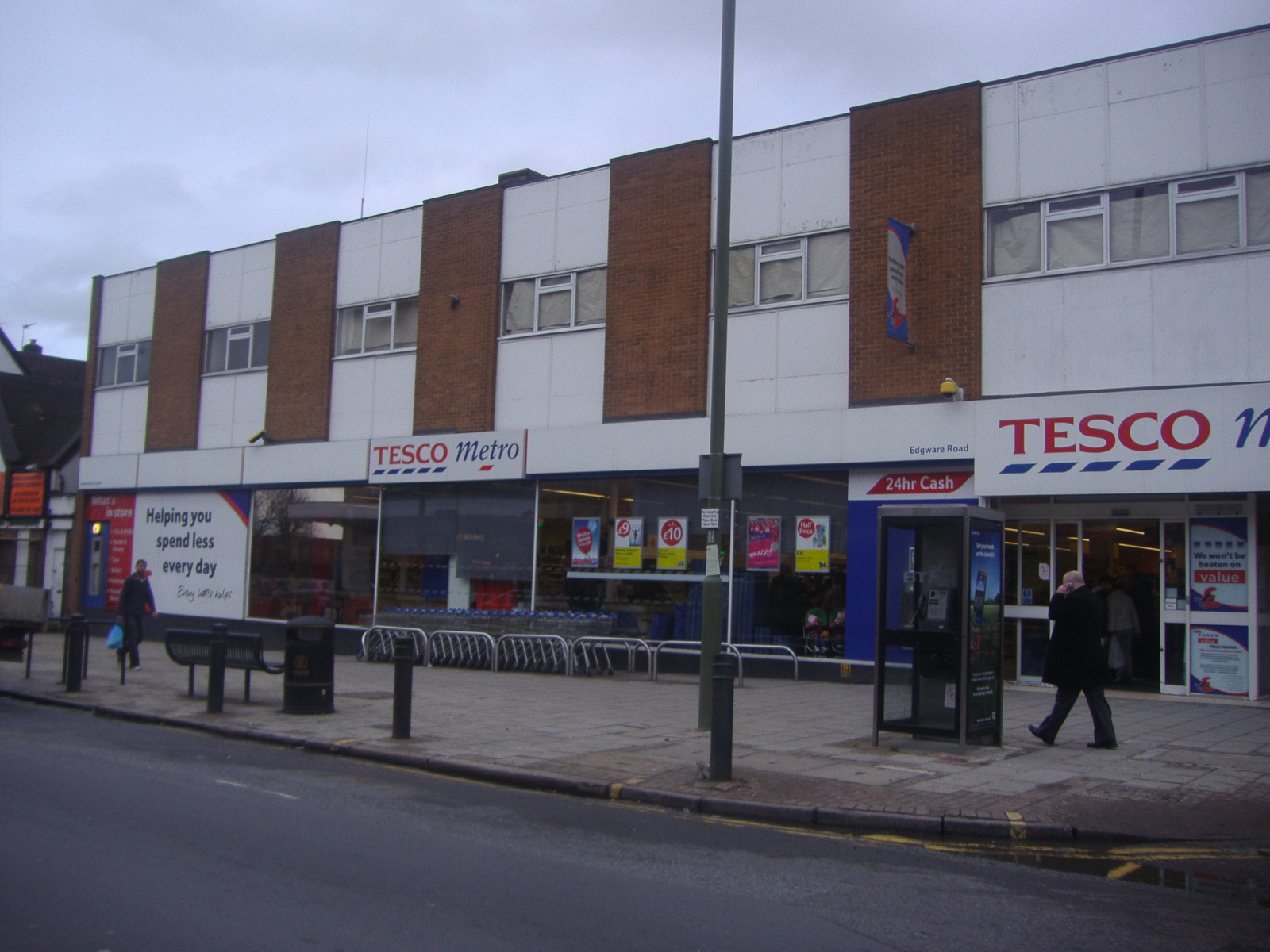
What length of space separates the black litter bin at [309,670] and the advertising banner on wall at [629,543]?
285 inches

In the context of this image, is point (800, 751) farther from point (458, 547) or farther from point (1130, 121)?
point (458, 547)

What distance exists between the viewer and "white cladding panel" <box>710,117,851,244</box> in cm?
1778

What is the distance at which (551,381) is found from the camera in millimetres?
20500

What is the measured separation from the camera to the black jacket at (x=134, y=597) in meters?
17.5

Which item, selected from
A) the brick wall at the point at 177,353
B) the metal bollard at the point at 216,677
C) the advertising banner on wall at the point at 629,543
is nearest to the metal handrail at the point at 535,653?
the advertising banner on wall at the point at 629,543

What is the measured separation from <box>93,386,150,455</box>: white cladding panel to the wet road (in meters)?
20.6

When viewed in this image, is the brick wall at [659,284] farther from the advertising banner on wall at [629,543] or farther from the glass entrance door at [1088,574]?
the glass entrance door at [1088,574]

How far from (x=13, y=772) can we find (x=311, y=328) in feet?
54.0

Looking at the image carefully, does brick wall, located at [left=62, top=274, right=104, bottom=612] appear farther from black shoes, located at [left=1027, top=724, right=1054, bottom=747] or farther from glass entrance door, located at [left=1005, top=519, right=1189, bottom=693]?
black shoes, located at [left=1027, top=724, right=1054, bottom=747]

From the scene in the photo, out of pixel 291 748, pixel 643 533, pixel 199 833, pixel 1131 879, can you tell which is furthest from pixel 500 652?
pixel 1131 879

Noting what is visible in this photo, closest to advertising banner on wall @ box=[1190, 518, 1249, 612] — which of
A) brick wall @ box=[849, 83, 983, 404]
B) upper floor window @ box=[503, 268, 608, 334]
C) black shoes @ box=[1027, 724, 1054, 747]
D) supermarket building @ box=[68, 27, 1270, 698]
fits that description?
supermarket building @ box=[68, 27, 1270, 698]

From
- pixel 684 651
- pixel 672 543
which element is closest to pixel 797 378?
pixel 672 543

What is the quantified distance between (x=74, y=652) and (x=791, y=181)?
42.0 feet

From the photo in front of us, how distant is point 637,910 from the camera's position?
18.0 ft
